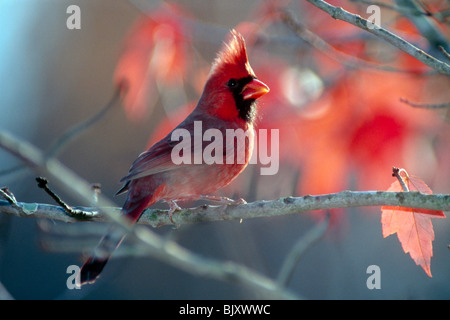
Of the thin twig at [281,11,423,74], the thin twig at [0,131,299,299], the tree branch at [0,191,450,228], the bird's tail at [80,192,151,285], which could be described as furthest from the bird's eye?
the thin twig at [0,131,299,299]

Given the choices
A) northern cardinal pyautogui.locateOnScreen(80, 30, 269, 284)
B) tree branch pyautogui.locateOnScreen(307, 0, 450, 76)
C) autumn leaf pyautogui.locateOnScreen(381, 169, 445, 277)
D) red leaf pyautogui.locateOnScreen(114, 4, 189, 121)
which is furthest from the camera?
red leaf pyautogui.locateOnScreen(114, 4, 189, 121)

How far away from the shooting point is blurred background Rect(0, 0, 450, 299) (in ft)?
7.46

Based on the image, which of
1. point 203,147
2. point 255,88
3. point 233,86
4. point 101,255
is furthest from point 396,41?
point 101,255

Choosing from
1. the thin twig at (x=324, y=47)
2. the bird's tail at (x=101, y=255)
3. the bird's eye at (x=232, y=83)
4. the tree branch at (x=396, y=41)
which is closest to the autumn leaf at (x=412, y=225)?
the tree branch at (x=396, y=41)

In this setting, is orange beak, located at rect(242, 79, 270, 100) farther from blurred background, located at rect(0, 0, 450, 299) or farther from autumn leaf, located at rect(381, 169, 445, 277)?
autumn leaf, located at rect(381, 169, 445, 277)

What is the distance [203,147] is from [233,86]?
26 centimetres

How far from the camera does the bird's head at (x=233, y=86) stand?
1.91 m

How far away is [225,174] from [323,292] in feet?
7.14

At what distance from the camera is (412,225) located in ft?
5.57

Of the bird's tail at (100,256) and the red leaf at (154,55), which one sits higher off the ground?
the red leaf at (154,55)

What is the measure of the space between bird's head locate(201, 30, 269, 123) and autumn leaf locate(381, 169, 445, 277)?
1.98 ft

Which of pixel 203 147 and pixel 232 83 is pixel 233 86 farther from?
pixel 203 147

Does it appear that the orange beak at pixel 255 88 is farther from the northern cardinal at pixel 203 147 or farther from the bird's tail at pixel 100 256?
the bird's tail at pixel 100 256

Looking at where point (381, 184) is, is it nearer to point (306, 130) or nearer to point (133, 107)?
point (306, 130)
